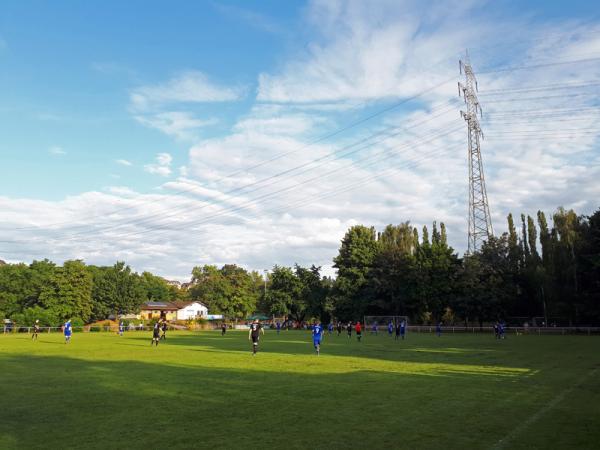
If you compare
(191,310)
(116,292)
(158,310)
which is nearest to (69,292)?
(116,292)

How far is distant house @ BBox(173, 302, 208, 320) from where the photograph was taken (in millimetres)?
118875

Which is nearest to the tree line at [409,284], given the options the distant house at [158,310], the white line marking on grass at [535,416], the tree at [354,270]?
the tree at [354,270]

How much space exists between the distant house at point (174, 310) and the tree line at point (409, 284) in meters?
10.5

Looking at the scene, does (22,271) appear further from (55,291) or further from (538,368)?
(538,368)

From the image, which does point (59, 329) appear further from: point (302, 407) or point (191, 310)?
point (302, 407)

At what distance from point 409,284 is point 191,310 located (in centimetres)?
6560

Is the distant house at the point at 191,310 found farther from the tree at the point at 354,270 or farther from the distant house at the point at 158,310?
the tree at the point at 354,270

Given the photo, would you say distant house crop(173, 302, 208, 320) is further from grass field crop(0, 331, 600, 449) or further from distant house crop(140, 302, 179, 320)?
grass field crop(0, 331, 600, 449)

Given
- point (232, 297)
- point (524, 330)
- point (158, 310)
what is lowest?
point (524, 330)

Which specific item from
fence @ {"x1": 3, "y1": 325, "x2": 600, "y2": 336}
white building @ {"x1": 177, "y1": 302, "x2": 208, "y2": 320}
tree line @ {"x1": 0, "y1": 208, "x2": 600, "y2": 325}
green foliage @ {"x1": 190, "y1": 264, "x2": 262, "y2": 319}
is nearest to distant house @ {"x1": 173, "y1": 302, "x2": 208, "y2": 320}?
white building @ {"x1": 177, "y1": 302, "x2": 208, "y2": 320}

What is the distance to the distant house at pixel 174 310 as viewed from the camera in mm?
116688

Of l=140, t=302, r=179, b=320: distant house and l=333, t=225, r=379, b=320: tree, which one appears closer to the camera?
l=333, t=225, r=379, b=320: tree

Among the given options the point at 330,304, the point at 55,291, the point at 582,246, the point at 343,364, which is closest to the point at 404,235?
the point at 330,304

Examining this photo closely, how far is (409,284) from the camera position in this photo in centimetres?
7412
